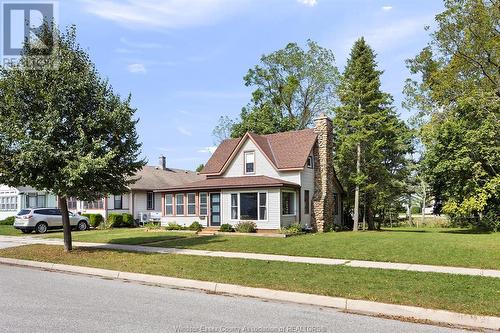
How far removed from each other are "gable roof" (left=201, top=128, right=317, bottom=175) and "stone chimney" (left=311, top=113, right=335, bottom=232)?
2.52ft

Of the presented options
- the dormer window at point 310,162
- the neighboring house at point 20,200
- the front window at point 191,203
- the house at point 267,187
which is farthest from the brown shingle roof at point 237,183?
the neighboring house at point 20,200

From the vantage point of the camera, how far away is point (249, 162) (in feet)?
98.5

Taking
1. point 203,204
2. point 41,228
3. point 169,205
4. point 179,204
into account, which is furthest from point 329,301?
point 41,228

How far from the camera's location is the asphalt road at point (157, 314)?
7016 millimetres

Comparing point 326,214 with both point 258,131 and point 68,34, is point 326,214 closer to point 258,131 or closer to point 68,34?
point 258,131

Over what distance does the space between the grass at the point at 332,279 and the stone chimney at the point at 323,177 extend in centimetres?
1517


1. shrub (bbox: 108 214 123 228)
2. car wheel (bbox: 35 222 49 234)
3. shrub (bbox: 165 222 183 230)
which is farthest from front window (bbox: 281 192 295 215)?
car wheel (bbox: 35 222 49 234)

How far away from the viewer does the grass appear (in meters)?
8.60

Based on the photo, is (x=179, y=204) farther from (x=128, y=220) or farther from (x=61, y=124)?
(x=61, y=124)

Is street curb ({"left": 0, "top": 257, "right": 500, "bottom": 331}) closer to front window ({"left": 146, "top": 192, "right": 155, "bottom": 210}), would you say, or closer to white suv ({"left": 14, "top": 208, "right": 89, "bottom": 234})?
white suv ({"left": 14, "top": 208, "right": 89, "bottom": 234})

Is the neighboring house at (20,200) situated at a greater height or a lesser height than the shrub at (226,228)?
greater

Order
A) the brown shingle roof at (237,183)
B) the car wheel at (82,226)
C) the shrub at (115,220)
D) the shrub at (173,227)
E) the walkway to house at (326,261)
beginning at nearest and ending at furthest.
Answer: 1. the walkway to house at (326,261)
2. the brown shingle roof at (237,183)
3. the shrub at (173,227)
4. the car wheel at (82,226)
5. the shrub at (115,220)

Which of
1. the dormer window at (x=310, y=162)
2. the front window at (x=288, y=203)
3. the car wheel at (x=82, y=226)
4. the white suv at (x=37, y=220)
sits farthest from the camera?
the car wheel at (x=82, y=226)

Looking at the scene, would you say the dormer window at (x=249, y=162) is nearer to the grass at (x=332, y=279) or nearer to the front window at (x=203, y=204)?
the front window at (x=203, y=204)
